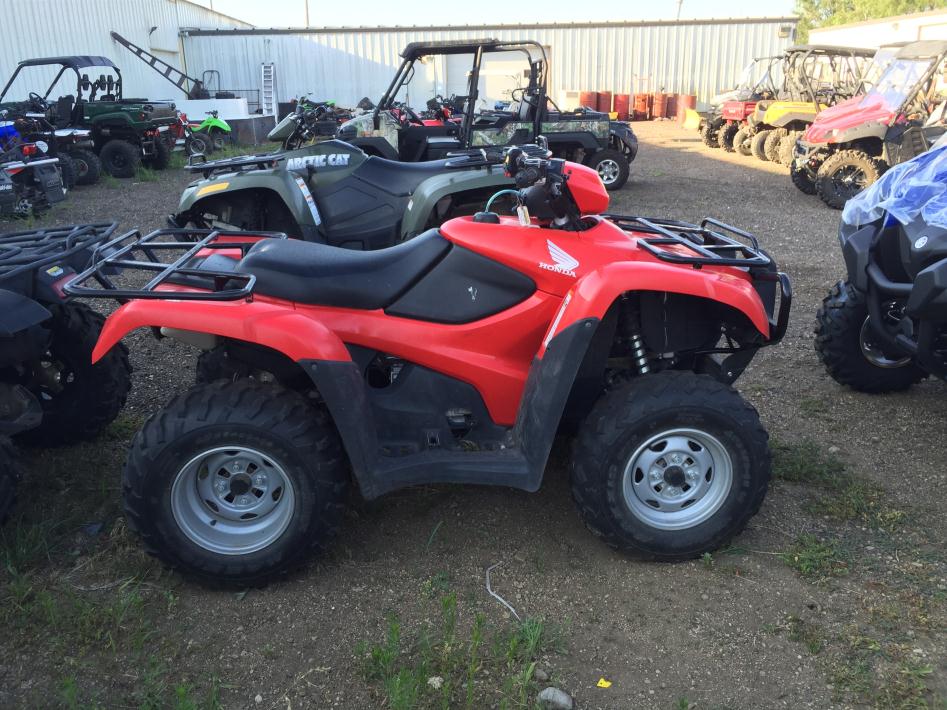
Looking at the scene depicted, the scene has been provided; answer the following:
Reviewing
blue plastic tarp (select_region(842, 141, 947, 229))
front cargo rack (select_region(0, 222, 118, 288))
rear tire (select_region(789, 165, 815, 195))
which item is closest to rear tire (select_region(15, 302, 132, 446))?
front cargo rack (select_region(0, 222, 118, 288))

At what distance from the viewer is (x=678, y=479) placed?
2.88 m

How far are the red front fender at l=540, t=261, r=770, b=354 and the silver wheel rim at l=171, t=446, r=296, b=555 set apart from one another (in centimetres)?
108

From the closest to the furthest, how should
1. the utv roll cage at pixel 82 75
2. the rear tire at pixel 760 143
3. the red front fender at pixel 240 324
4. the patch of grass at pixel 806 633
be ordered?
1. the patch of grass at pixel 806 633
2. the red front fender at pixel 240 324
3. the utv roll cage at pixel 82 75
4. the rear tire at pixel 760 143

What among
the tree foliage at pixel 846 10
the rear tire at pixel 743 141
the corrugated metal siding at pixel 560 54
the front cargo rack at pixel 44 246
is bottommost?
the rear tire at pixel 743 141

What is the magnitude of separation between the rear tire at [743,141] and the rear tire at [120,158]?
454 inches

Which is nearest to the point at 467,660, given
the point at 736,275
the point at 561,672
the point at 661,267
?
the point at 561,672

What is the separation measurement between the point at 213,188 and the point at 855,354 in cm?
482

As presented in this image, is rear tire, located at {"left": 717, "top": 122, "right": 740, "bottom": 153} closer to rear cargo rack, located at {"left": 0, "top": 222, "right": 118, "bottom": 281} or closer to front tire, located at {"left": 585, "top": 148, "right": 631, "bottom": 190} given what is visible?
front tire, located at {"left": 585, "top": 148, "right": 631, "bottom": 190}

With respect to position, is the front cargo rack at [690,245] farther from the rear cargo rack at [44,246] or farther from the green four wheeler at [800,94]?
the green four wheeler at [800,94]

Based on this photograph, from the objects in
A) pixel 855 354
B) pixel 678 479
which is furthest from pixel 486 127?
pixel 678 479

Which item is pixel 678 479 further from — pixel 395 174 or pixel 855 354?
pixel 395 174

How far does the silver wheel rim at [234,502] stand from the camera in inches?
109

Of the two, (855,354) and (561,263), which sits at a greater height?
(561,263)


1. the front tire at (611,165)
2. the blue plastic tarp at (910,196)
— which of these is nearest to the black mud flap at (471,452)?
the blue plastic tarp at (910,196)
